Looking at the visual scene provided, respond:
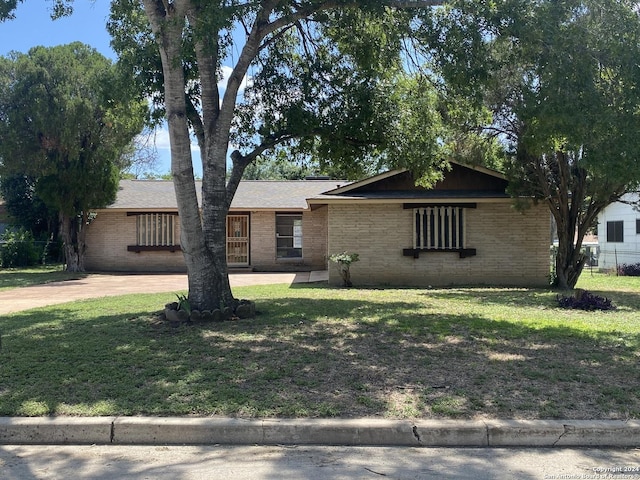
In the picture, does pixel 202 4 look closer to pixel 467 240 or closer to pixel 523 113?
pixel 523 113

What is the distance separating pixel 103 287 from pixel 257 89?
8.03 meters

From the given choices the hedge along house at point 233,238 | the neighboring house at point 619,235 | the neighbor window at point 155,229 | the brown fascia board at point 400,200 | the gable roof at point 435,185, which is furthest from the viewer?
the neighboring house at point 619,235

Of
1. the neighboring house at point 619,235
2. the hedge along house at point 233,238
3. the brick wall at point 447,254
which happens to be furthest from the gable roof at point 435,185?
the neighboring house at point 619,235

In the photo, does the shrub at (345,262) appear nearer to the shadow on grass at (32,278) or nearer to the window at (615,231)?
the shadow on grass at (32,278)

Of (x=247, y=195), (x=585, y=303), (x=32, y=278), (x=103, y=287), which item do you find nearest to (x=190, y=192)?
(x=585, y=303)

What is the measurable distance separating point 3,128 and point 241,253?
9.69 m

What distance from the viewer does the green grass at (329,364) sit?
554 centimetres

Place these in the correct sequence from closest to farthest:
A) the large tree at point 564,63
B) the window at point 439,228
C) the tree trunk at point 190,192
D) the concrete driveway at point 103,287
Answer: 1. the large tree at point 564,63
2. the tree trunk at point 190,192
3. the concrete driveway at point 103,287
4. the window at point 439,228

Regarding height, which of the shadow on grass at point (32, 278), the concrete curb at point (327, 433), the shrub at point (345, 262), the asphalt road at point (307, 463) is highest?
the shrub at point (345, 262)

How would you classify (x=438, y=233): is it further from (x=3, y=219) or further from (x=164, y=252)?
(x=3, y=219)

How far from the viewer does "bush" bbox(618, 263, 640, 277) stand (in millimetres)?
23223

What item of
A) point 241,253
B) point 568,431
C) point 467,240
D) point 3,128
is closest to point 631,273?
point 467,240

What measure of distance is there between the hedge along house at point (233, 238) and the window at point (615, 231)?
14641 mm

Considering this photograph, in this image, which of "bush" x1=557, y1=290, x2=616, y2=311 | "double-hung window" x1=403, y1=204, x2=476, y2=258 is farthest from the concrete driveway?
"bush" x1=557, y1=290, x2=616, y2=311
